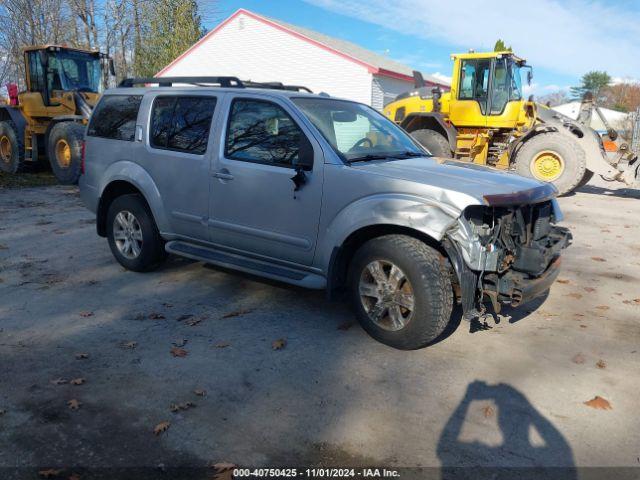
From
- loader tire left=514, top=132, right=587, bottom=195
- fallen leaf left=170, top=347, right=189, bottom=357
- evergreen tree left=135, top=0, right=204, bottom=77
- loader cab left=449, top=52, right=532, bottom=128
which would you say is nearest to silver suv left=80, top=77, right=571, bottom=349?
fallen leaf left=170, top=347, right=189, bottom=357

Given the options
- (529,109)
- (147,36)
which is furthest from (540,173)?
(147,36)

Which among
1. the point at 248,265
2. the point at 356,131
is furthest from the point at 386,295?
the point at 356,131

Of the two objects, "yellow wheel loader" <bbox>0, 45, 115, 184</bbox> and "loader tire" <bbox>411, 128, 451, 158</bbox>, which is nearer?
"loader tire" <bbox>411, 128, 451, 158</bbox>

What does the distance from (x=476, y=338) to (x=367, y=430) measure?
168cm

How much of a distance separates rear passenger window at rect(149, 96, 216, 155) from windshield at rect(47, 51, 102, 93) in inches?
377

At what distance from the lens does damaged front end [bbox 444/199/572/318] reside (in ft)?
12.3

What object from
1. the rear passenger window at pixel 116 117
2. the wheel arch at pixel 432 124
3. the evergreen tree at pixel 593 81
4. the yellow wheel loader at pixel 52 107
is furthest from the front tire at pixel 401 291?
the evergreen tree at pixel 593 81

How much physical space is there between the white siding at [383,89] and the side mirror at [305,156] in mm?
18020

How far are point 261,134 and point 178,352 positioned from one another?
2024 mm

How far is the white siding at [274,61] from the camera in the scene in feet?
72.6

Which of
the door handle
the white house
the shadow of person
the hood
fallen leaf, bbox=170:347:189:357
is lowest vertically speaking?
fallen leaf, bbox=170:347:189:357

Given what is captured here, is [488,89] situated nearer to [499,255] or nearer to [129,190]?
[129,190]

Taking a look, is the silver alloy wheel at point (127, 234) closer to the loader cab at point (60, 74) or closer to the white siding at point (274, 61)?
the loader cab at point (60, 74)

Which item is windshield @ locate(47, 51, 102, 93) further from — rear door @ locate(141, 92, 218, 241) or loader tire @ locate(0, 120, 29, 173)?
rear door @ locate(141, 92, 218, 241)
